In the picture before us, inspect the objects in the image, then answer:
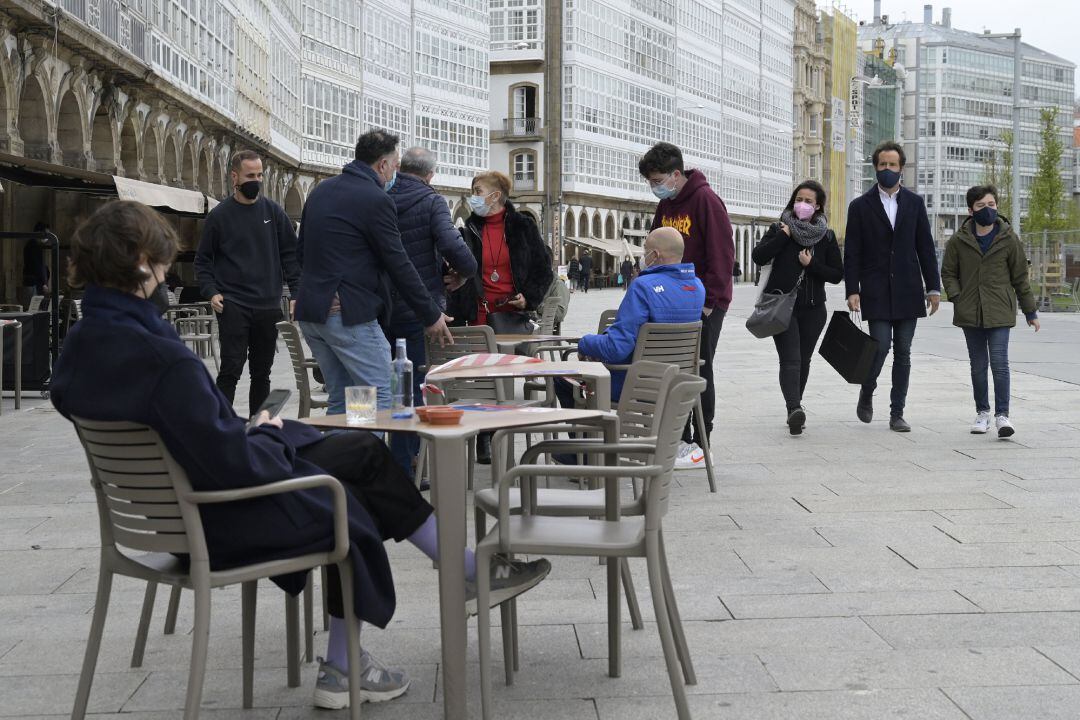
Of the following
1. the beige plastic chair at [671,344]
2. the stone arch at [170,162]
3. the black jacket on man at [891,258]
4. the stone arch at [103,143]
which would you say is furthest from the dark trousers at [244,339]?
the stone arch at [170,162]

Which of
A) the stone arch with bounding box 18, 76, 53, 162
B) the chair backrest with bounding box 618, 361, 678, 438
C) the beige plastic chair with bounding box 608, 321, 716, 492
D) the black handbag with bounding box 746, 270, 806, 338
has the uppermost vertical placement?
the stone arch with bounding box 18, 76, 53, 162

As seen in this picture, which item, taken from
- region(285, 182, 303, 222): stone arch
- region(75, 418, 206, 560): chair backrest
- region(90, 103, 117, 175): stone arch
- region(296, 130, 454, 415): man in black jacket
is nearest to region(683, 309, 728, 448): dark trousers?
region(296, 130, 454, 415): man in black jacket

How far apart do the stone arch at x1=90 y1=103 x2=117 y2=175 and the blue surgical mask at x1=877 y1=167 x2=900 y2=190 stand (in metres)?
21.4

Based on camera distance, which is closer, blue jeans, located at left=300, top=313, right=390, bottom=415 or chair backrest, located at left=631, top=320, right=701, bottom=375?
blue jeans, located at left=300, top=313, right=390, bottom=415

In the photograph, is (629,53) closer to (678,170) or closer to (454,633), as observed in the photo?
(678,170)

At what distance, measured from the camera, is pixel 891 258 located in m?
11.2

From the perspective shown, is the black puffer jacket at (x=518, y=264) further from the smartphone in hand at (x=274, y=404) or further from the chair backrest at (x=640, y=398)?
the smartphone in hand at (x=274, y=404)

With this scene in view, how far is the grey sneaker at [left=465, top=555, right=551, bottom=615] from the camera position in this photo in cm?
443

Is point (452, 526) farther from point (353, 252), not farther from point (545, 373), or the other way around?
point (353, 252)

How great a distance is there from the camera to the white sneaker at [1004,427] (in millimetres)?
10531

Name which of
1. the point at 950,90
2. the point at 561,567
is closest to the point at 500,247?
the point at 561,567

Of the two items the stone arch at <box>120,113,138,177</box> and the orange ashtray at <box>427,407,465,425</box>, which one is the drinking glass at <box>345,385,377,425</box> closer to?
the orange ashtray at <box>427,407,465,425</box>

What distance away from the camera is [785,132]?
363ft

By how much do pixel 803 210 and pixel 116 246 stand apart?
7352 millimetres
